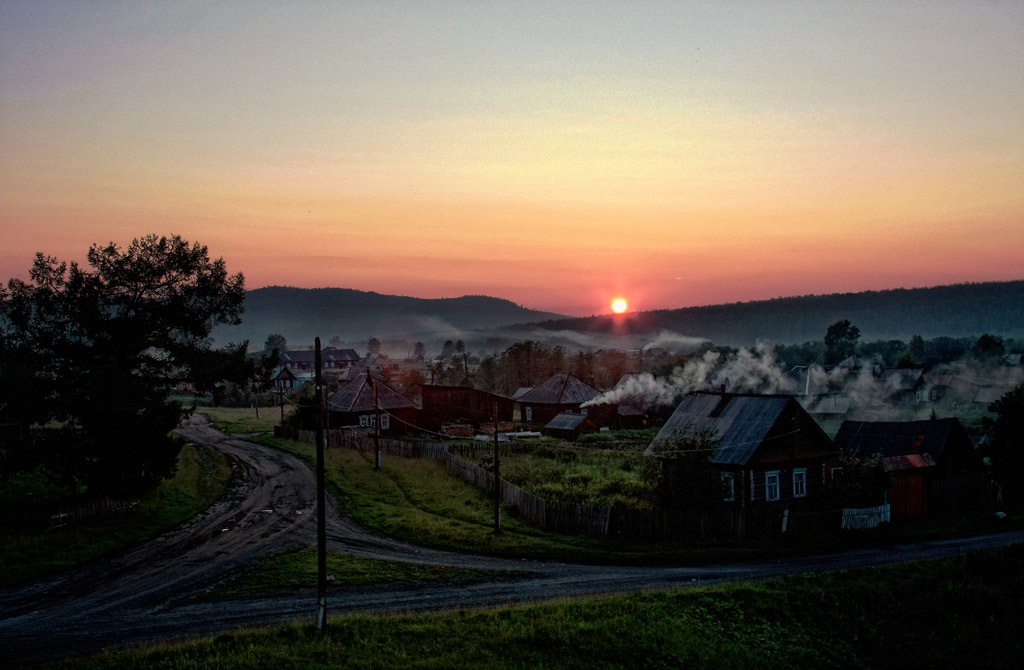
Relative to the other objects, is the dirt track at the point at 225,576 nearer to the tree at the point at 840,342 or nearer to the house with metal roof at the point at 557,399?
the house with metal roof at the point at 557,399

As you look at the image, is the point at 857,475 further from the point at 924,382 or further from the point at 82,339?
the point at 924,382

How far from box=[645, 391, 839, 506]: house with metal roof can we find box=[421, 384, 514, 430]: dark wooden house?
36.9m

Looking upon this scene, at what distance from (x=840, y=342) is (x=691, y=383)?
96.9 m

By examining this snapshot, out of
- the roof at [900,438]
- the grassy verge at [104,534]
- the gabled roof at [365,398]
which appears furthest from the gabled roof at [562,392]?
the grassy verge at [104,534]

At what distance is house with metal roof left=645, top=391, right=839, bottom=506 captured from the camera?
109 feet

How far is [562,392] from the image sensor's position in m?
76.7

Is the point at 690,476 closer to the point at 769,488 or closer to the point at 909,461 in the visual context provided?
the point at 769,488

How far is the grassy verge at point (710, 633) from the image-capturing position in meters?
17.3

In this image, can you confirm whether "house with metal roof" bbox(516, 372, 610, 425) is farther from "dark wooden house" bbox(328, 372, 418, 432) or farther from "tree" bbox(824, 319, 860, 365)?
"tree" bbox(824, 319, 860, 365)

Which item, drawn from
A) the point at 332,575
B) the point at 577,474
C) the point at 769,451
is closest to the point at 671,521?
the point at 769,451

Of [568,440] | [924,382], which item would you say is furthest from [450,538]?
[924,382]

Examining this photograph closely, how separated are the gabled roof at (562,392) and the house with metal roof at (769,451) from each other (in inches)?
1568

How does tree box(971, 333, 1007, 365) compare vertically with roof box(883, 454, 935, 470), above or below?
above

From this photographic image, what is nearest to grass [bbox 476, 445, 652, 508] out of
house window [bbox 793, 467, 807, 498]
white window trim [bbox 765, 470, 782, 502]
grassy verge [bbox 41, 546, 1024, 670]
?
white window trim [bbox 765, 470, 782, 502]
